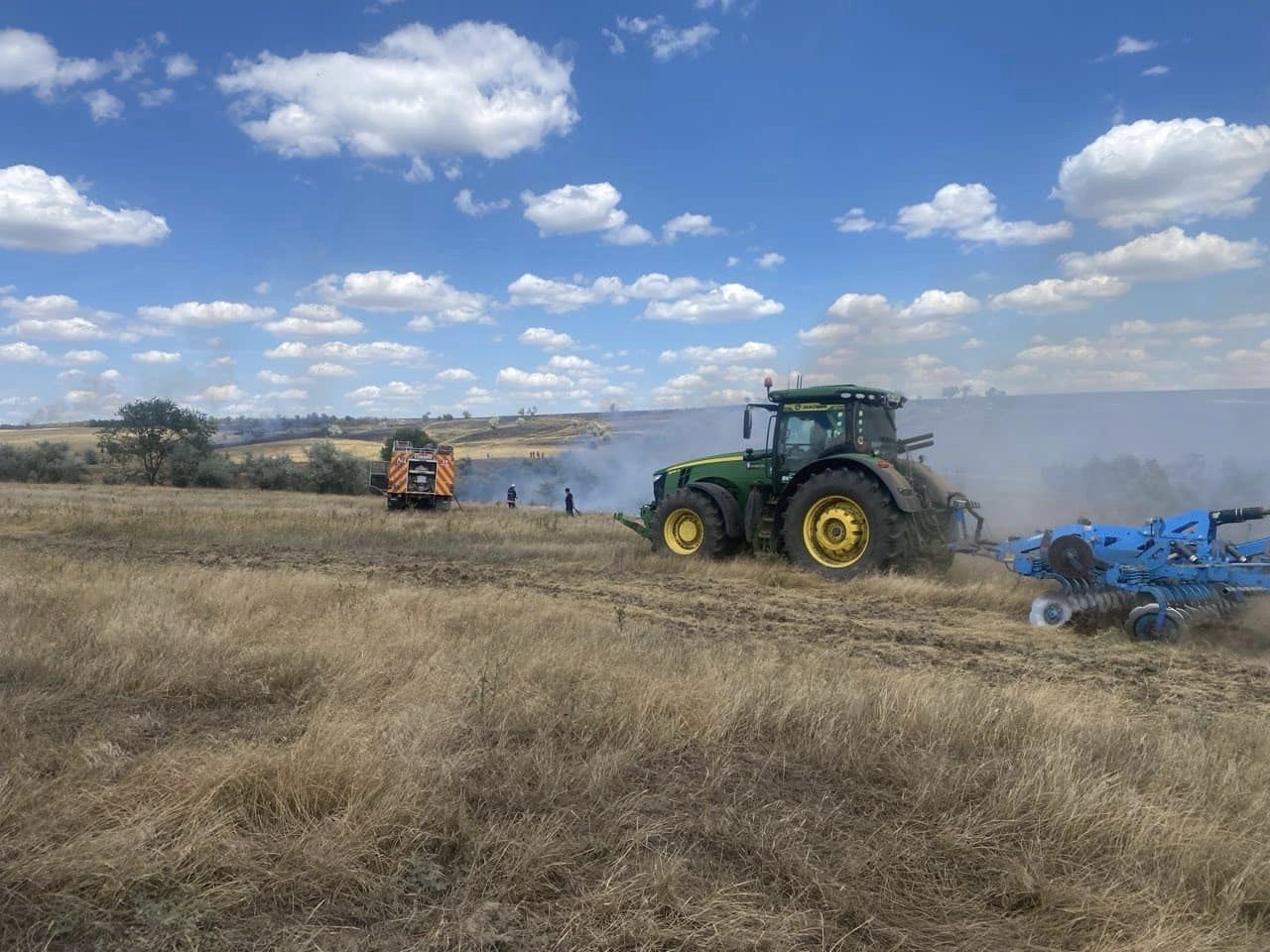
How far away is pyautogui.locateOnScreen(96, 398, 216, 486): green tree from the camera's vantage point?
4212 cm

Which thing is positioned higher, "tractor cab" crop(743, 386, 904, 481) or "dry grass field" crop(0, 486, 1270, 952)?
"tractor cab" crop(743, 386, 904, 481)

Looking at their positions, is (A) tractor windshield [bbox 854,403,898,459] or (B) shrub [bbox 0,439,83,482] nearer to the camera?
(A) tractor windshield [bbox 854,403,898,459]

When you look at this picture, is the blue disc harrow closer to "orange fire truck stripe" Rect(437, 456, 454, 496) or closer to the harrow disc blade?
the harrow disc blade

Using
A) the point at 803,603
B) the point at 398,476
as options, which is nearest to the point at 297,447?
the point at 398,476

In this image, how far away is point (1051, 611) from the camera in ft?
26.5

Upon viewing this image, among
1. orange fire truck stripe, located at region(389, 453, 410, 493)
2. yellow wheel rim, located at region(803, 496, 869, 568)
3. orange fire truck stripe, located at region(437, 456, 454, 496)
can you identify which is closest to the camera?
yellow wheel rim, located at region(803, 496, 869, 568)

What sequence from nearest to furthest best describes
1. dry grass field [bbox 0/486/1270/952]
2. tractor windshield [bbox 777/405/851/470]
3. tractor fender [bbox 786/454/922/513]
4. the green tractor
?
A: dry grass field [bbox 0/486/1270/952], tractor fender [bbox 786/454/922/513], the green tractor, tractor windshield [bbox 777/405/851/470]

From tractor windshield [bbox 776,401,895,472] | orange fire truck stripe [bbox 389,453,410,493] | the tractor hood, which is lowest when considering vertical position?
orange fire truck stripe [bbox 389,453,410,493]

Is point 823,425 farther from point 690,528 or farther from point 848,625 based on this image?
point 848,625

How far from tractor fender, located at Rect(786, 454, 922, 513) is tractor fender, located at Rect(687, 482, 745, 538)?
1.16 m

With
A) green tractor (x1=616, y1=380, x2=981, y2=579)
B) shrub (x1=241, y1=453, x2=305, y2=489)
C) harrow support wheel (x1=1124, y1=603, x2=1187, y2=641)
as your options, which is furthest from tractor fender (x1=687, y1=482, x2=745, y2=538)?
shrub (x1=241, y1=453, x2=305, y2=489)

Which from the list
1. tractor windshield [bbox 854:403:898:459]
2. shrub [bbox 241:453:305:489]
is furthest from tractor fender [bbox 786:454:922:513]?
shrub [bbox 241:453:305:489]

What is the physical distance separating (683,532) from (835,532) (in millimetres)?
2640

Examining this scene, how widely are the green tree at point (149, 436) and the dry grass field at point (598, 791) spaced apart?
40687 mm
